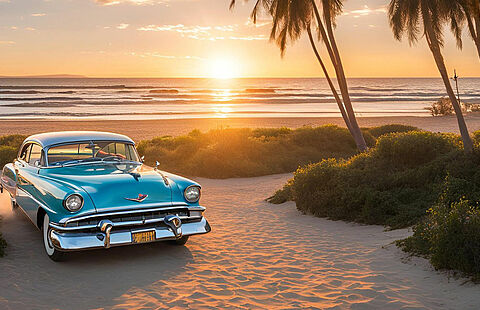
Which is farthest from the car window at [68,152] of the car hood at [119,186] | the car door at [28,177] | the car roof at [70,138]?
the car hood at [119,186]

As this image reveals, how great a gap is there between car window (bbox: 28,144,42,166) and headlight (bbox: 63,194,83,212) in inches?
83.0

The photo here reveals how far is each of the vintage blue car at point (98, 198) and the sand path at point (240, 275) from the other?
43 cm

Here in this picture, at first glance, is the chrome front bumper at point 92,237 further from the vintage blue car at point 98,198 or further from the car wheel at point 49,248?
the car wheel at point 49,248

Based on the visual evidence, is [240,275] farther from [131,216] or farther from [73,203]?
[73,203]

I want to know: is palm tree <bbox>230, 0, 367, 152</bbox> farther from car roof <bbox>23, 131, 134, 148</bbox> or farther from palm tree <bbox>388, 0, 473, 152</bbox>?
car roof <bbox>23, 131, 134, 148</bbox>

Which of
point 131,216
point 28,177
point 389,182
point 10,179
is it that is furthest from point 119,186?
point 389,182

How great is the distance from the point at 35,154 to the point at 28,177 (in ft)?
1.61

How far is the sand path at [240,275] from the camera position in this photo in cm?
561

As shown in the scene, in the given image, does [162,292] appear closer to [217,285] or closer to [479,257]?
[217,285]

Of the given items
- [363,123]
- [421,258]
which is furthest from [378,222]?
[363,123]

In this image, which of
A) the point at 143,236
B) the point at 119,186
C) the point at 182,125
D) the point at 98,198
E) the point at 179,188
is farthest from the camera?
the point at 182,125

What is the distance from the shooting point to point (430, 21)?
1238cm

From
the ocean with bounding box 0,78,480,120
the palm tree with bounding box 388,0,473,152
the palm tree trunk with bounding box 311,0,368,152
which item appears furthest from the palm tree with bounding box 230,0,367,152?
the ocean with bounding box 0,78,480,120

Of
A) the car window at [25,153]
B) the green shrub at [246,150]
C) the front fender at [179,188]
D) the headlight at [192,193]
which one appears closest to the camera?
the front fender at [179,188]
